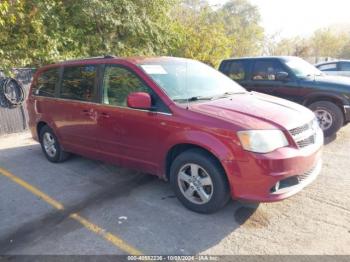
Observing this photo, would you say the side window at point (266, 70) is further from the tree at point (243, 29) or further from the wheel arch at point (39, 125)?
the tree at point (243, 29)

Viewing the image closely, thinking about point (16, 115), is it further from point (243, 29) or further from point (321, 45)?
point (321, 45)

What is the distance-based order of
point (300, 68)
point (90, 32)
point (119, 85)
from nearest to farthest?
1. point (119, 85)
2. point (300, 68)
3. point (90, 32)

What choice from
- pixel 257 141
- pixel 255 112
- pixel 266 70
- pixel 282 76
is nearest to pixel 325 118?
pixel 282 76

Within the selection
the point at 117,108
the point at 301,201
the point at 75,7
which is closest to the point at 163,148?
the point at 117,108

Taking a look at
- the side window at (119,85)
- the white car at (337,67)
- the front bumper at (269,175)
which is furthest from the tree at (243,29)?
the front bumper at (269,175)

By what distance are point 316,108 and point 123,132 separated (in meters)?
4.44

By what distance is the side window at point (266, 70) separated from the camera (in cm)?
702

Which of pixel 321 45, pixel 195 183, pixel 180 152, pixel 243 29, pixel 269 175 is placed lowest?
pixel 195 183

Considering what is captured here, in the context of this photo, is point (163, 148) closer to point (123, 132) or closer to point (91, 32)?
point (123, 132)

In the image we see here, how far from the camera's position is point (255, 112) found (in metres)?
3.40

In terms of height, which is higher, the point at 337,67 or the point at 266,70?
the point at 266,70

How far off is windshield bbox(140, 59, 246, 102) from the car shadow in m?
1.36

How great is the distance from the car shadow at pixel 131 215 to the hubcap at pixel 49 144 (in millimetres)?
510

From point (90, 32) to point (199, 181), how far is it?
797cm
